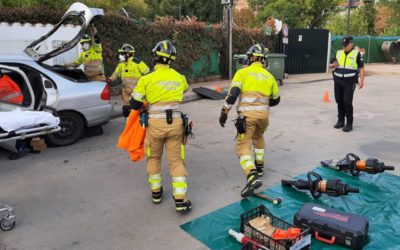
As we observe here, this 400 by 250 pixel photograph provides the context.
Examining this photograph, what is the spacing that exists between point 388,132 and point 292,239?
17.9 ft

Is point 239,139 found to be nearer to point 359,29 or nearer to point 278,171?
point 278,171

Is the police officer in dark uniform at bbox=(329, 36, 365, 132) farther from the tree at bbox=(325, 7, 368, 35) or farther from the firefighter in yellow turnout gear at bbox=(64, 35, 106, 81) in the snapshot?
the tree at bbox=(325, 7, 368, 35)

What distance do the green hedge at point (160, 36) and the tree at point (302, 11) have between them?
18.8 meters

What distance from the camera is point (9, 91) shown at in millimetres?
5988

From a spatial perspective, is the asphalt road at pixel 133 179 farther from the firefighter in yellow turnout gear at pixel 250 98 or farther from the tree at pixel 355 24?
the tree at pixel 355 24

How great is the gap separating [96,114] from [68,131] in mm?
592

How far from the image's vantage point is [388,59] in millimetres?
26859

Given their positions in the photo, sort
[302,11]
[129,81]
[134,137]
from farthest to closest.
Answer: [302,11] < [129,81] < [134,137]

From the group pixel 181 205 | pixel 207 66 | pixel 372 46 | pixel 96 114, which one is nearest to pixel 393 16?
pixel 372 46

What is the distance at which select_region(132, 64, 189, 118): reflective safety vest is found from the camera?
414 cm

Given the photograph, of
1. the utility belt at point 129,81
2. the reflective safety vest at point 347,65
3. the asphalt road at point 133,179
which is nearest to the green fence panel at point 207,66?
the asphalt road at point 133,179

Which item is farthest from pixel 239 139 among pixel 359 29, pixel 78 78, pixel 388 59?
pixel 359 29

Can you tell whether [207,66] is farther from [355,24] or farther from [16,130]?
[355,24]

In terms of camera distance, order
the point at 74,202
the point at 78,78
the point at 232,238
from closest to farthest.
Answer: the point at 232,238 < the point at 74,202 < the point at 78,78
